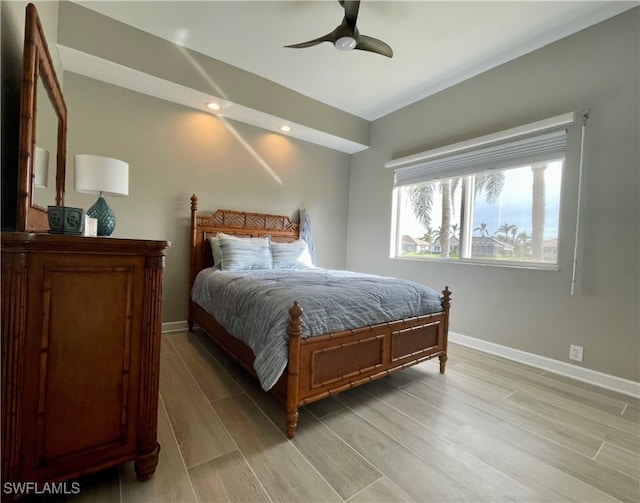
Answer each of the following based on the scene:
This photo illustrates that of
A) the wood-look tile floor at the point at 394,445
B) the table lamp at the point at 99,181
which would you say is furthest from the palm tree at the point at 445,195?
the table lamp at the point at 99,181

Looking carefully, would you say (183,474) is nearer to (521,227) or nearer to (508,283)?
(508,283)

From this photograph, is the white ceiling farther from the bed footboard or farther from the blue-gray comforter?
the bed footboard

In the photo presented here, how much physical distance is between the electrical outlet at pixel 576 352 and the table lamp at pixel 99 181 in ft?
11.8

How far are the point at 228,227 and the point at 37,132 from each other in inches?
87.3

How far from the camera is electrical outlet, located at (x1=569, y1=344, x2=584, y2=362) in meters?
2.48

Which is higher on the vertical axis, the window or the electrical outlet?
the window

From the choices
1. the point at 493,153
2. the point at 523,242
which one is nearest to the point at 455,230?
the point at 523,242

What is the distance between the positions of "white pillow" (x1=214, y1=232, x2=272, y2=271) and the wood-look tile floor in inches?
42.9

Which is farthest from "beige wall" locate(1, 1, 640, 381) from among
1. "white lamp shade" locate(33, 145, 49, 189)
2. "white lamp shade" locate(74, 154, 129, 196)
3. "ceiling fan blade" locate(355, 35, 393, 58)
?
"ceiling fan blade" locate(355, 35, 393, 58)

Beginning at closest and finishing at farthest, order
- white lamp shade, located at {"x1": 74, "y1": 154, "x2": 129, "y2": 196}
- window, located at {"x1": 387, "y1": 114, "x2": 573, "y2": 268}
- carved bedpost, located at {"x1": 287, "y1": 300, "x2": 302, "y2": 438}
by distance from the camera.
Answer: carved bedpost, located at {"x1": 287, "y1": 300, "x2": 302, "y2": 438} → white lamp shade, located at {"x1": 74, "y1": 154, "x2": 129, "y2": 196} → window, located at {"x1": 387, "y1": 114, "x2": 573, "y2": 268}

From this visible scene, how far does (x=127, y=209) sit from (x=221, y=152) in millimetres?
1237

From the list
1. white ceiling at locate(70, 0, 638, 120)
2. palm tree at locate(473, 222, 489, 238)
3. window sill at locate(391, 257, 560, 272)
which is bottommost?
window sill at locate(391, 257, 560, 272)

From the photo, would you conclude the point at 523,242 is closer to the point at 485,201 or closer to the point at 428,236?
the point at 485,201

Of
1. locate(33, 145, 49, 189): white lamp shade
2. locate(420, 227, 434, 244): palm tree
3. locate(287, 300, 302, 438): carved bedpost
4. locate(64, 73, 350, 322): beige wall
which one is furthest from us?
locate(420, 227, 434, 244): palm tree
